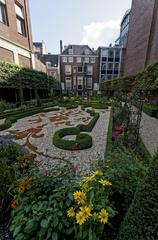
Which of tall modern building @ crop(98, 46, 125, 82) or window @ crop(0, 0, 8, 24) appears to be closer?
window @ crop(0, 0, 8, 24)

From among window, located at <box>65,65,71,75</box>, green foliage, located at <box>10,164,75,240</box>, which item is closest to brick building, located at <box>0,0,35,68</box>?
green foliage, located at <box>10,164,75,240</box>

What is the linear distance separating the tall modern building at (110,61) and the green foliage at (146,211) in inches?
1406

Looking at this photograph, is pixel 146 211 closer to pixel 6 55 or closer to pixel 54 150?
pixel 54 150

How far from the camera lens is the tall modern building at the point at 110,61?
32.0 meters

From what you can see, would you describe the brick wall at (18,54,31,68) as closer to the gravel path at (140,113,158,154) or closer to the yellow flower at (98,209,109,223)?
the gravel path at (140,113,158,154)

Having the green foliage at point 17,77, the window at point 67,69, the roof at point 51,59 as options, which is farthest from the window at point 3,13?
the window at point 67,69

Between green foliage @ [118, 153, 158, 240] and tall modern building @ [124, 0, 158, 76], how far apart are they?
57.7 ft

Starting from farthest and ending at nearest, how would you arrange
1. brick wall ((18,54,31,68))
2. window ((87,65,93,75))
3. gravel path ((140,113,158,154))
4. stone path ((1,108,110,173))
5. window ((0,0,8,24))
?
window ((87,65,93,75))
brick wall ((18,54,31,68))
window ((0,0,8,24))
gravel path ((140,113,158,154))
stone path ((1,108,110,173))

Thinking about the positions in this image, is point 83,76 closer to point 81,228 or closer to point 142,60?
point 142,60

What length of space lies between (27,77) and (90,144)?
12436 millimetres

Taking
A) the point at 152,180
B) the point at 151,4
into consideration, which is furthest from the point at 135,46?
Answer: the point at 152,180

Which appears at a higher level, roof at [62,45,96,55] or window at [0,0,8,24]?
roof at [62,45,96,55]

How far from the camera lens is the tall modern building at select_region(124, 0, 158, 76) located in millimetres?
15328

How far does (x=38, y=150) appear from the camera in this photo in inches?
182
